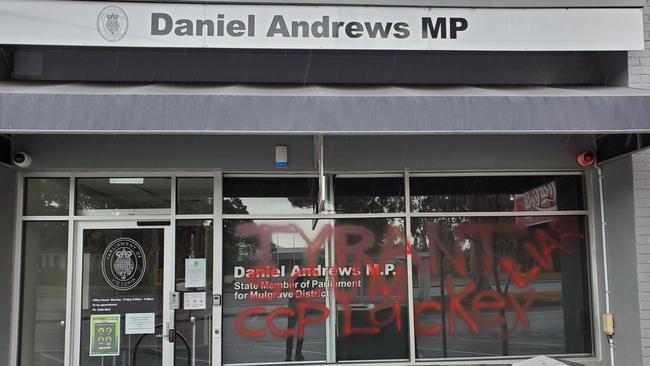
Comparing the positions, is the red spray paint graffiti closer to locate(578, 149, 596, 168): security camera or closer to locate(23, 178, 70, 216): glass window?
locate(578, 149, 596, 168): security camera

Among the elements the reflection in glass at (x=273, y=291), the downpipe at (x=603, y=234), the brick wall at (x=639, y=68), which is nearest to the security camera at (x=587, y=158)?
the downpipe at (x=603, y=234)

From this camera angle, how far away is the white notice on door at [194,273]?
7.55m

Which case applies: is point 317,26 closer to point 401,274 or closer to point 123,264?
point 401,274

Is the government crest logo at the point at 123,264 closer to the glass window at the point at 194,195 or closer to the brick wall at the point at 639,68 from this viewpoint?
the glass window at the point at 194,195

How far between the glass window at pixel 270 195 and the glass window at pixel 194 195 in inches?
7.5

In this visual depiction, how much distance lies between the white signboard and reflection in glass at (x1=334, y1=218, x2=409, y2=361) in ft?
7.27

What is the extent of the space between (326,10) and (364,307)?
11.5 feet

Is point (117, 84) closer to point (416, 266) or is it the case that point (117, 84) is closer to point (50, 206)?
point (50, 206)

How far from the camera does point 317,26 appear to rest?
720cm

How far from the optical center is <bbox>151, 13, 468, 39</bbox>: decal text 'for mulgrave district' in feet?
23.2

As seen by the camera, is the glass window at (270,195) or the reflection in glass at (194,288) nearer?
the reflection in glass at (194,288)

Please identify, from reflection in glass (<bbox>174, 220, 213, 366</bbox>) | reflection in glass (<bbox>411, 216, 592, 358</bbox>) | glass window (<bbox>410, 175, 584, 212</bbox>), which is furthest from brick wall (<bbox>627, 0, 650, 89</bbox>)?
reflection in glass (<bbox>174, 220, 213, 366</bbox>)

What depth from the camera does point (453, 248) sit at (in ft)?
25.9

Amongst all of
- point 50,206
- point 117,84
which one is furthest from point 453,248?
point 50,206
